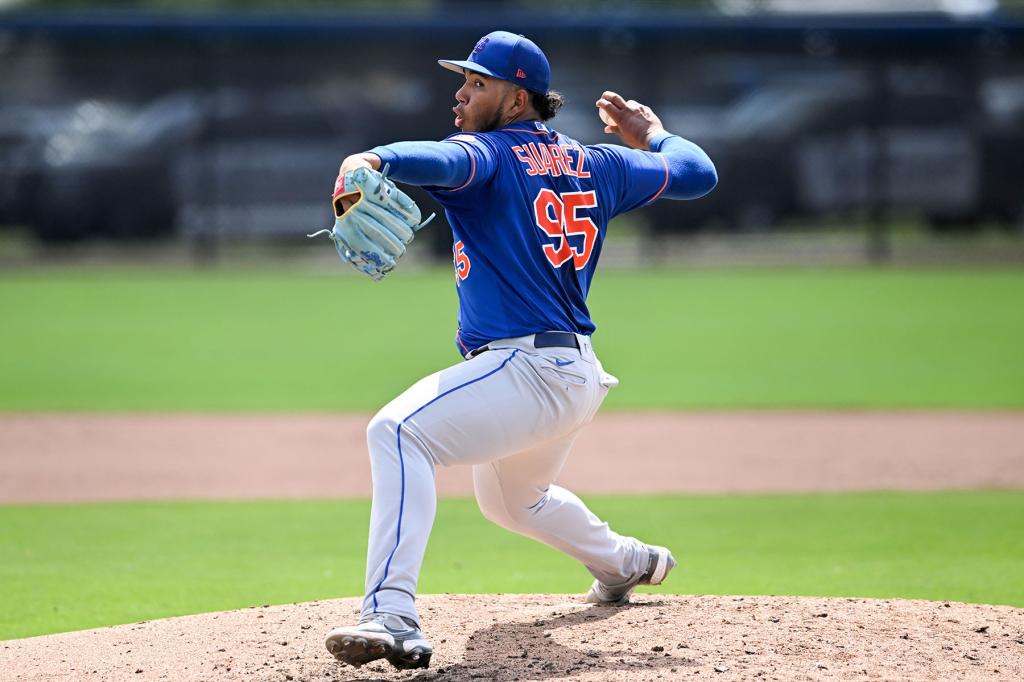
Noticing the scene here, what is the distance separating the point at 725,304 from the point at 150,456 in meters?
9.65

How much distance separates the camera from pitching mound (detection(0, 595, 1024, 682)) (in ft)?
12.9

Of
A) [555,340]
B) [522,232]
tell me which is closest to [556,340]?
[555,340]

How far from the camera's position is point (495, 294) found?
4.05m

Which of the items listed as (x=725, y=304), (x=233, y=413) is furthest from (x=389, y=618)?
(x=725, y=304)

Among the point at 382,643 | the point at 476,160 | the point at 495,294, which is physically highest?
the point at 476,160

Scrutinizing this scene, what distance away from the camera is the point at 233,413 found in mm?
10234

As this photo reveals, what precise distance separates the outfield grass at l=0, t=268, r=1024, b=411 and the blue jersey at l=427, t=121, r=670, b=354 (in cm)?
624

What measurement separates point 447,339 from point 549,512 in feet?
A: 29.3

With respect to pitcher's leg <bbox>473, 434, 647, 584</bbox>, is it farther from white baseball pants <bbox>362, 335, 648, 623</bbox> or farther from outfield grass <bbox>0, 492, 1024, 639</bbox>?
outfield grass <bbox>0, 492, 1024, 639</bbox>

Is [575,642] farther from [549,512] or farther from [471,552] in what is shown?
[471,552]

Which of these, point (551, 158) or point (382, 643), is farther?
point (551, 158)

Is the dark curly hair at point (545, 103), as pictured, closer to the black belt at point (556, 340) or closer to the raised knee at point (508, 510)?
the black belt at point (556, 340)

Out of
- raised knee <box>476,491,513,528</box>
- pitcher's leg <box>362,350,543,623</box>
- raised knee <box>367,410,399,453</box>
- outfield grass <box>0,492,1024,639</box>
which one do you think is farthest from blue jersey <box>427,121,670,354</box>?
outfield grass <box>0,492,1024,639</box>

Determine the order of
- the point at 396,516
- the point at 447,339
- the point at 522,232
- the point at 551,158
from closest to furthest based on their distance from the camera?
the point at 396,516, the point at 522,232, the point at 551,158, the point at 447,339
